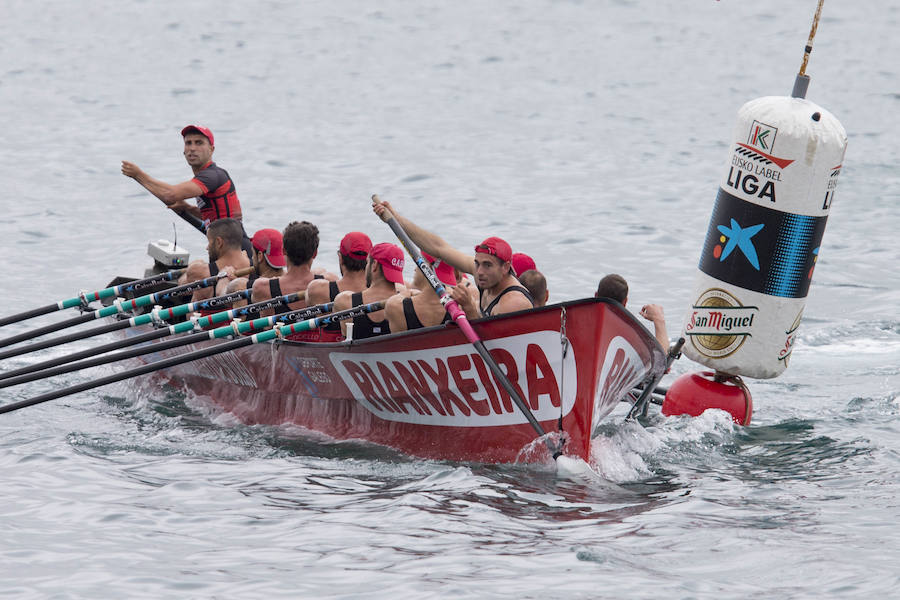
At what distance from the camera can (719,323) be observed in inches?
375

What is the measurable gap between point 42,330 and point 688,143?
18.7 m

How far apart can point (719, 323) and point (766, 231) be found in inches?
33.5

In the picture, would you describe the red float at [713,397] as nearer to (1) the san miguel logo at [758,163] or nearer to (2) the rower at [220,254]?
(1) the san miguel logo at [758,163]

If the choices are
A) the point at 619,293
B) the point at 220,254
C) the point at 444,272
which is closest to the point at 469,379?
the point at 444,272

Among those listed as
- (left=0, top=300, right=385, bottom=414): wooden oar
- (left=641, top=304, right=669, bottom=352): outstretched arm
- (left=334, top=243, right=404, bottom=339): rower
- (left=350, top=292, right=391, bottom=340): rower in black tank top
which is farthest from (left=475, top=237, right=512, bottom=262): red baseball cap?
(left=641, top=304, right=669, bottom=352): outstretched arm

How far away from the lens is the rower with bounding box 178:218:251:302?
12.3 m

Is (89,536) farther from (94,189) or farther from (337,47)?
(337,47)

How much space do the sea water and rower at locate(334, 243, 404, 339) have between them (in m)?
1.03

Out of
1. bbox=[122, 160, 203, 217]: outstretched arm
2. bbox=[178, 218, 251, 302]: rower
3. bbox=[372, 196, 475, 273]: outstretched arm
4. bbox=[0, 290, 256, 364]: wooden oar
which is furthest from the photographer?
A: bbox=[122, 160, 203, 217]: outstretched arm

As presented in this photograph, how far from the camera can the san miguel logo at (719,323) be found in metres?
9.41

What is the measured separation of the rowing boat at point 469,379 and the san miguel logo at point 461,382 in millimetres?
10

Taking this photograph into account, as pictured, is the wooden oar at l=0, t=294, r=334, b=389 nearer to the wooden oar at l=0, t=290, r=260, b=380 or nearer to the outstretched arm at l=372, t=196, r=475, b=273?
the wooden oar at l=0, t=290, r=260, b=380

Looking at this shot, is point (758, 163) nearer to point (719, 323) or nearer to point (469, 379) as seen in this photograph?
point (719, 323)

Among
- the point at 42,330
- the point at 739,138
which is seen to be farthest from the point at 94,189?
the point at 739,138
